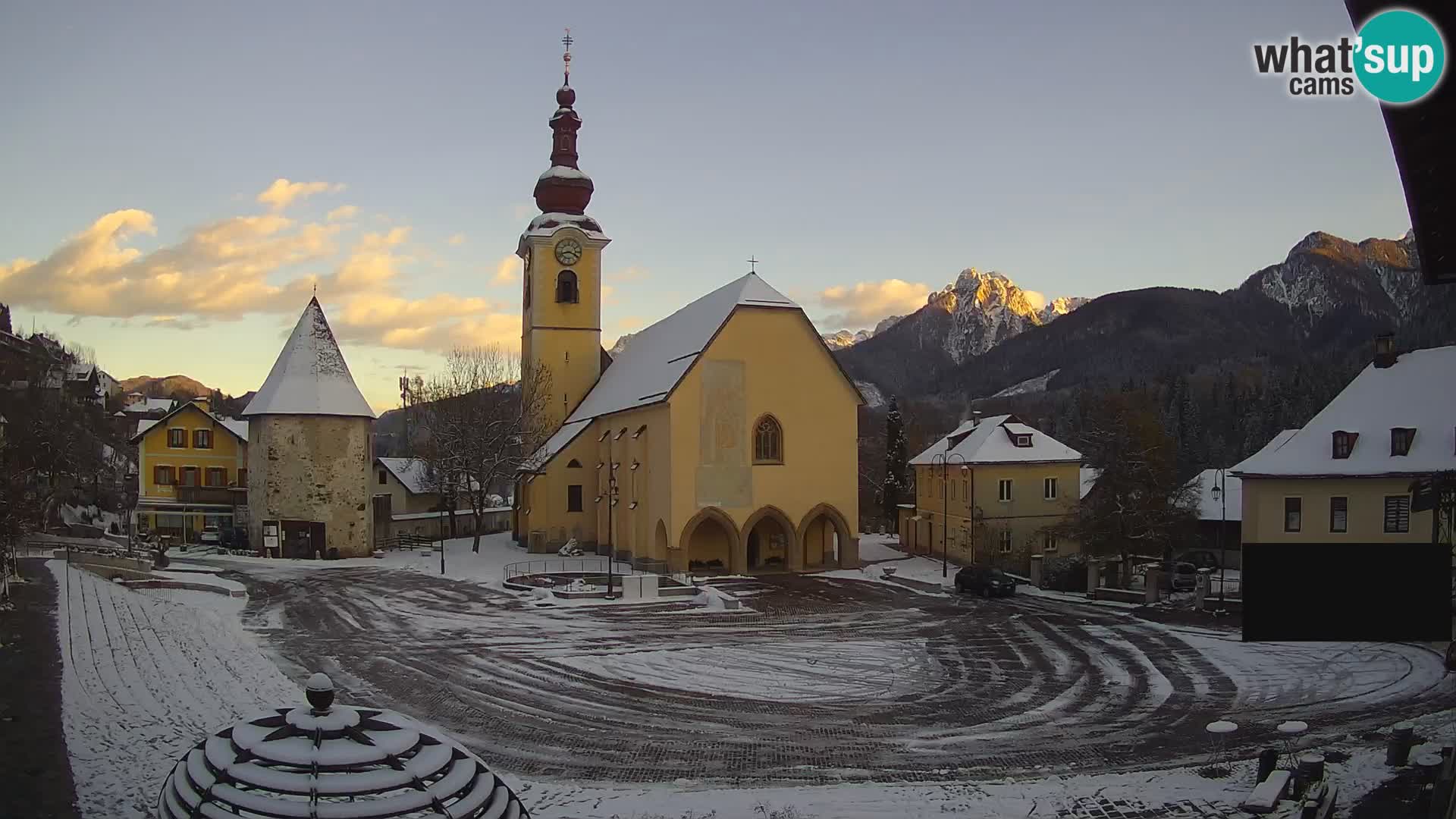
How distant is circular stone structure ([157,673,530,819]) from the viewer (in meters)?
7.41

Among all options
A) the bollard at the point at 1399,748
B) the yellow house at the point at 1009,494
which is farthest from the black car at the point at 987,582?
the bollard at the point at 1399,748

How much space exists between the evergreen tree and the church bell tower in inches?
789

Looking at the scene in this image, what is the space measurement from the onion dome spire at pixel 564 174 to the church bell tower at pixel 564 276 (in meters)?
0.04

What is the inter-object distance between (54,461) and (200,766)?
37.8 m

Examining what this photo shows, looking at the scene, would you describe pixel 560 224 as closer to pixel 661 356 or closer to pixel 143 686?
pixel 661 356

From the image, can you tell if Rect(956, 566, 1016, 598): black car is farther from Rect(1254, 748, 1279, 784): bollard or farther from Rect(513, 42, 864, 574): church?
Rect(1254, 748, 1279, 784): bollard

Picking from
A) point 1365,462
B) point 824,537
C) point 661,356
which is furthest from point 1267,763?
point 661,356

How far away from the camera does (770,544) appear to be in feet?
138

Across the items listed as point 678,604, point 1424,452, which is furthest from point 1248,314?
point 678,604

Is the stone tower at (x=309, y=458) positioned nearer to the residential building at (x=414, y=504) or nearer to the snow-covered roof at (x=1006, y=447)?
the residential building at (x=414, y=504)

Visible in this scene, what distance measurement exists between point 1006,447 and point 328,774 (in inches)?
1601

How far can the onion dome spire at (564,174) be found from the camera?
179ft

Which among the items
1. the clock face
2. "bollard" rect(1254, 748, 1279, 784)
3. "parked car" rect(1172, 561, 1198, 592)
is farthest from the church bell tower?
→ "bollard" rect(1254, 748, 1279, 784)

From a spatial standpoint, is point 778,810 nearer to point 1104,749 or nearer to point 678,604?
point 1104,749
